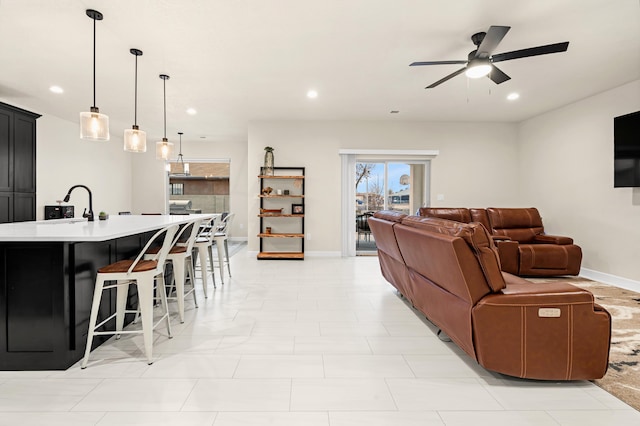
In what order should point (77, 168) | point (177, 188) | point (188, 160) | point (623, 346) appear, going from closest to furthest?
1. point (623, 346)
2. point (77, 168)
3. point (188, 160)
4. point (177, 188)

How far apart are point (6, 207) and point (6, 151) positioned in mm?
809

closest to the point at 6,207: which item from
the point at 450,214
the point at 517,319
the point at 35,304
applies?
the point at 35,304

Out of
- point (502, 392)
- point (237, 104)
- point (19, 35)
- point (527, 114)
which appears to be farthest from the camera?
point (527, 114)

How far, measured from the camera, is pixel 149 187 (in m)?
8.79

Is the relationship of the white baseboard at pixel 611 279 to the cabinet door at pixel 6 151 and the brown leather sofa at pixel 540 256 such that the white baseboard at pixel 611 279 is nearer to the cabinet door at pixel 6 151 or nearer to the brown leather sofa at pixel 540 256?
the brown leather sofa at pixel 540 256

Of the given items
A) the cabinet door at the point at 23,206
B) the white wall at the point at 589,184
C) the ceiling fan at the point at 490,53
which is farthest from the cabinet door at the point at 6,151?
the white wall at the point at 589,184

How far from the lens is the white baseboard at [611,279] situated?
13.9 ft

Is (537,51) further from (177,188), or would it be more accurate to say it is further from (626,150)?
(177,188)

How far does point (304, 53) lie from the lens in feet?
11.6

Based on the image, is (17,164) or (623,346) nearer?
(623,346)

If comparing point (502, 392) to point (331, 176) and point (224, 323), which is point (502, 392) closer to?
point (224, 323)

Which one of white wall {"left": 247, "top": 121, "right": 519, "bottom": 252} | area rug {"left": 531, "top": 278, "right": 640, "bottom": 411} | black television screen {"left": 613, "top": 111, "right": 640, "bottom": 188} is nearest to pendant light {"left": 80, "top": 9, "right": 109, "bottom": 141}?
white wall {"left": 247, "top": 121, "right": 519, "bottom": 252}

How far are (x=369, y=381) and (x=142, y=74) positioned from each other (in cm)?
434

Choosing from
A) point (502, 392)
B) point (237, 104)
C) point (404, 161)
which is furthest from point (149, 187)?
point (502, 392)
